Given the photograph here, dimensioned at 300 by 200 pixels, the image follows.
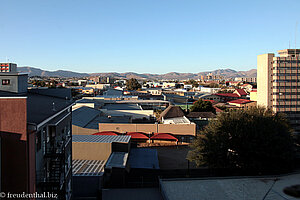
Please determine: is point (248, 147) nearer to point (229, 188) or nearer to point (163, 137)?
point (229, 188)

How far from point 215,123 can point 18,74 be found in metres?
14.8

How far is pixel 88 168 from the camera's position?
15992 millimetres

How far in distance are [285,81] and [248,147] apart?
1586cm

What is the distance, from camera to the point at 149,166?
17406 millimetres

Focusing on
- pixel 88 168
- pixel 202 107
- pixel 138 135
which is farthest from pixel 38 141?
pixel 202 107

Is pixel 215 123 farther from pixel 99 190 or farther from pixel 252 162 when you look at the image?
pixel 99 190

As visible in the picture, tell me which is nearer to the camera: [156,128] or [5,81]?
[5,81]

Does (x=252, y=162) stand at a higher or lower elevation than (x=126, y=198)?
higher

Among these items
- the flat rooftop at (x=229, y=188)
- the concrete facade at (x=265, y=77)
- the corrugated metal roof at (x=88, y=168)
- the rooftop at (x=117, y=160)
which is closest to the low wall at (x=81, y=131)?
the corrugated metal roof at (x=88, y=168)

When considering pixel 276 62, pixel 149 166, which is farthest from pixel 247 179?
pixel 276 62

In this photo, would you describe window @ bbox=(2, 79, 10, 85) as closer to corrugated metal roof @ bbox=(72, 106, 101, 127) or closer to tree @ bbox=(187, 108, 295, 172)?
tree @ bbox=(187, 108, 295, 172)

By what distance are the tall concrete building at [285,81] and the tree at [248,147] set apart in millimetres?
12007

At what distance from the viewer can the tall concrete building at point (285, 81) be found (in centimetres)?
2850

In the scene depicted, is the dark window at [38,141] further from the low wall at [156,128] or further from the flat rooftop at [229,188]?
the low wall at [156,128]
